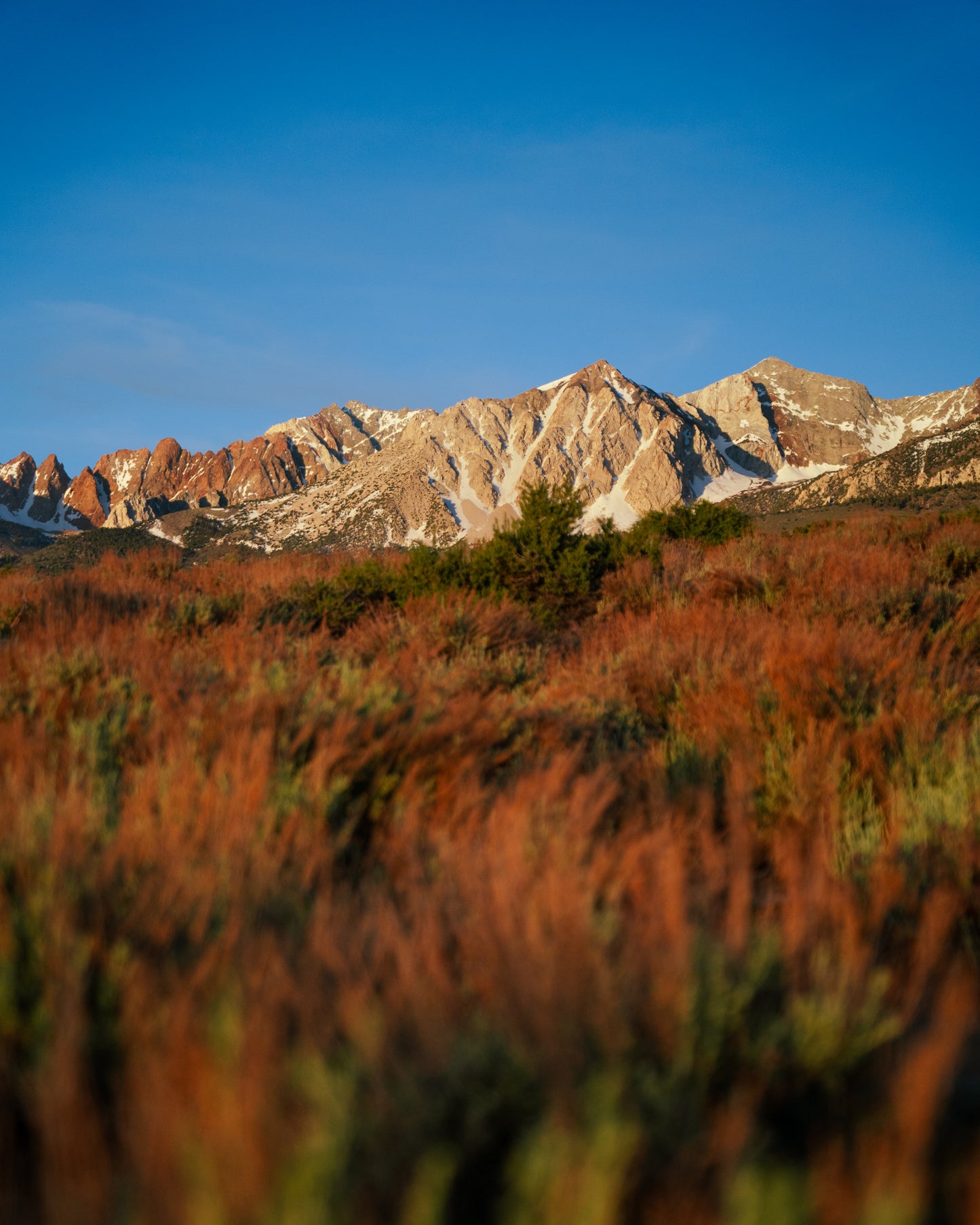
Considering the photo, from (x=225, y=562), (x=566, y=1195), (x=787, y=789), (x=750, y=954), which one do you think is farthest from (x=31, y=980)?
(x=225, y=562)

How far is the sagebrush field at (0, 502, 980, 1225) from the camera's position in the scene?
102 centimetres

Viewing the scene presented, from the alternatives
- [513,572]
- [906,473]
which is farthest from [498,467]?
[513,572]

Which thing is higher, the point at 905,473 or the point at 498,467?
the point at 498,467

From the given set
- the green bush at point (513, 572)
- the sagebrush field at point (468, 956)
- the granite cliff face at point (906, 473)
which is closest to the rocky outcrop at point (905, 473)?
the granite cliff face at point (906, 473)

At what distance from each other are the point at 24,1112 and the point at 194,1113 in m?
0.54

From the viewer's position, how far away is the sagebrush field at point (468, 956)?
1.02 metres

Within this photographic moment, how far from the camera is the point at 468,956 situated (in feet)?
5.08

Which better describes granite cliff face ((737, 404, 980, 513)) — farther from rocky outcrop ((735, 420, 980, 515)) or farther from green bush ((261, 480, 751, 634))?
green bush ((261, 480, 751, 634))

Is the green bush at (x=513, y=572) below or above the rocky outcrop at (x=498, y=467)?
below

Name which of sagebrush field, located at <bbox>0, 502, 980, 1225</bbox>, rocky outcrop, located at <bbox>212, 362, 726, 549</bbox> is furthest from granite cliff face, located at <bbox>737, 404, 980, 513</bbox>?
sagebrush field, located at <bbox>0, 502, 980, 1225</bbox>

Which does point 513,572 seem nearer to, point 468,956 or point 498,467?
point 468,956

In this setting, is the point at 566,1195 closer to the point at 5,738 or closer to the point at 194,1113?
the point at 194,1113

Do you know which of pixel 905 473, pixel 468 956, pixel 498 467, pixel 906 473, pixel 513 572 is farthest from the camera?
pixel 498 467

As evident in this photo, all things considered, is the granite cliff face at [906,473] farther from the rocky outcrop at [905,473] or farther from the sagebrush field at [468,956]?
the sagebrush field at [468,956]
